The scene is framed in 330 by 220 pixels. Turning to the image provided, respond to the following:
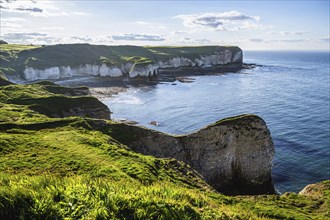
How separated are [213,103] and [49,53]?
102531mm

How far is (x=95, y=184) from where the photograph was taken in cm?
1258

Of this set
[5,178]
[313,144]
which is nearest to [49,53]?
[313,144]

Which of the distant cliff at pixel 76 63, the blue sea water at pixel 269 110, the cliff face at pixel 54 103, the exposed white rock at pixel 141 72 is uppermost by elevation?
the distant cliff at pixel 76 63

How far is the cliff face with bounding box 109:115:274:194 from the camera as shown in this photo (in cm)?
3634

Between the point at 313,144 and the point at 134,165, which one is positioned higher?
the point at 134,165

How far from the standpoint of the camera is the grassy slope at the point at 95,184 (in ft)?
35.3

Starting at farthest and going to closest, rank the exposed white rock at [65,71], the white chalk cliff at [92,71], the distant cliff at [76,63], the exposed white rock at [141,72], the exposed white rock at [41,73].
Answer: the exposed white rock at [65,71] < the exposed white rock at [141,72] < the distant cliff at [76,63] < the white chalk cliff at [92,71] < the exposed white rock at [41,73]

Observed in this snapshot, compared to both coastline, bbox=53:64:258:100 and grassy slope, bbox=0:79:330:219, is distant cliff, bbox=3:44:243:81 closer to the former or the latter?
coastline, bbox=53:64:258:100

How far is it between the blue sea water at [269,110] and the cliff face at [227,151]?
636 cm

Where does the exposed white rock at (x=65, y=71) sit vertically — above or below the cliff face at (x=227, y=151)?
above

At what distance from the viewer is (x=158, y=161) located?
27625 mm

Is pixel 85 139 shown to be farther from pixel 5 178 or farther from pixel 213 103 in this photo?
pixel 213 103

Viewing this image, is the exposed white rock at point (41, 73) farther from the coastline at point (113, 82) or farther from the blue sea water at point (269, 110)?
the blue sea water at point (269, 110)

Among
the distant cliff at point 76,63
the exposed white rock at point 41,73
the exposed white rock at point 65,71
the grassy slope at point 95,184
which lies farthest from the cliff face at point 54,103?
the exposed white rock at point 65,71
